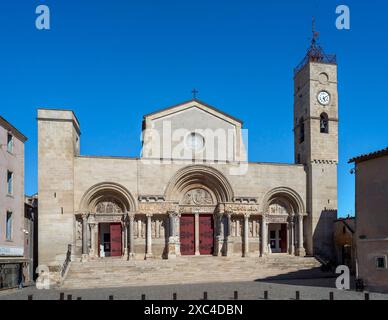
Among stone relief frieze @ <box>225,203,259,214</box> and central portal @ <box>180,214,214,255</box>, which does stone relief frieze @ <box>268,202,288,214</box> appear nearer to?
stone relief frieze @ <box>225,203,259,214</box>

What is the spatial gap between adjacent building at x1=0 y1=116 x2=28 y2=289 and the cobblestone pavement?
1.50 metres

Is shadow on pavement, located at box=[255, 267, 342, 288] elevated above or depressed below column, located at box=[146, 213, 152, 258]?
below

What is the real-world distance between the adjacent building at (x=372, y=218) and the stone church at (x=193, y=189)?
8.84 metres

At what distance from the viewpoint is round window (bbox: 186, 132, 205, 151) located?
30.6m

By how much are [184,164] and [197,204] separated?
2.85 metres

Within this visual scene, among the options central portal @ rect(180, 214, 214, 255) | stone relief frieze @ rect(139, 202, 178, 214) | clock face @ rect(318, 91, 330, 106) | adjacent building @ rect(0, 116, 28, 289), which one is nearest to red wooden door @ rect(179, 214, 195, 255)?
central portal @ rect(180, 214, 214, 255)

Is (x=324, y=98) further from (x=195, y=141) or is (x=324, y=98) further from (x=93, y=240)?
(x=93, y=240)

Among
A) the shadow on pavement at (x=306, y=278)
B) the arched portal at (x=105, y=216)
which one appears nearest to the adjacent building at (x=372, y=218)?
the shadow on pavement at (x=306, y=278)

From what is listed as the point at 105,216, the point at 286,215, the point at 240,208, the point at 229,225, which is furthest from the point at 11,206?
the point at 286,215

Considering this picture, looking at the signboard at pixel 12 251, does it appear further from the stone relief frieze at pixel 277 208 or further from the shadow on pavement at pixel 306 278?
the stone relief frieze at pixel 277 208

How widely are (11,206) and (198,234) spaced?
1173 centimetres

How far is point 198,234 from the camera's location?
30.4 metres

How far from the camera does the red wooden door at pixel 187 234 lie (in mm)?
30203
